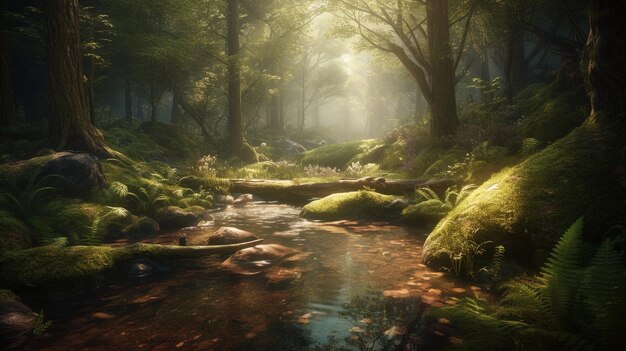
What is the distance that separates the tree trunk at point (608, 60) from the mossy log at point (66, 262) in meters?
6.57

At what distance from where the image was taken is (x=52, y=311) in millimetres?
3836

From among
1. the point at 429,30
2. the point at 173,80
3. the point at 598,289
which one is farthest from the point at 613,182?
the point at 173,80

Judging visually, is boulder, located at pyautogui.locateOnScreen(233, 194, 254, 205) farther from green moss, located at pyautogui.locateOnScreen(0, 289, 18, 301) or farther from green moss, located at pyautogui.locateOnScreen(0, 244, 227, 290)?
green moss, located at pyautogui.locateOnScreen(0, 289, 18, 301)

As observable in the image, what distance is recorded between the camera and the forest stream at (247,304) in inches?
127

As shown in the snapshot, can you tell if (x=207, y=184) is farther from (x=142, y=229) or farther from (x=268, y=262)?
(x=268, y=262)

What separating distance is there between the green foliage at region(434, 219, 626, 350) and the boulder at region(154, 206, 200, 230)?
6751 millimetres

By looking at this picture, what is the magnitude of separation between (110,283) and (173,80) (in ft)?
64.5

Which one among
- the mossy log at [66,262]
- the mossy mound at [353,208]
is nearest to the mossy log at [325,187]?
the mossy mound at [353,208]

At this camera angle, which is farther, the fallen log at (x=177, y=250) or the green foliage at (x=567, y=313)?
the fallen log at (x=177, y=250)

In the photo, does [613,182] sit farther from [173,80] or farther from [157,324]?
[173,80]

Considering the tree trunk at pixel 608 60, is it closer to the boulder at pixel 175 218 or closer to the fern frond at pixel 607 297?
the fern frond at pixel 607 297

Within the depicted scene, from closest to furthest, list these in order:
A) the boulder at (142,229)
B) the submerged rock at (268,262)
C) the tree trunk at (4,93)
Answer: the submerged rock at (268,262) < the boulder at (142,229) < the tree trunk at (4,93)

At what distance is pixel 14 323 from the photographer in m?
3.31

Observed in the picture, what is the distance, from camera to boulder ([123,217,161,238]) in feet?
23.6
